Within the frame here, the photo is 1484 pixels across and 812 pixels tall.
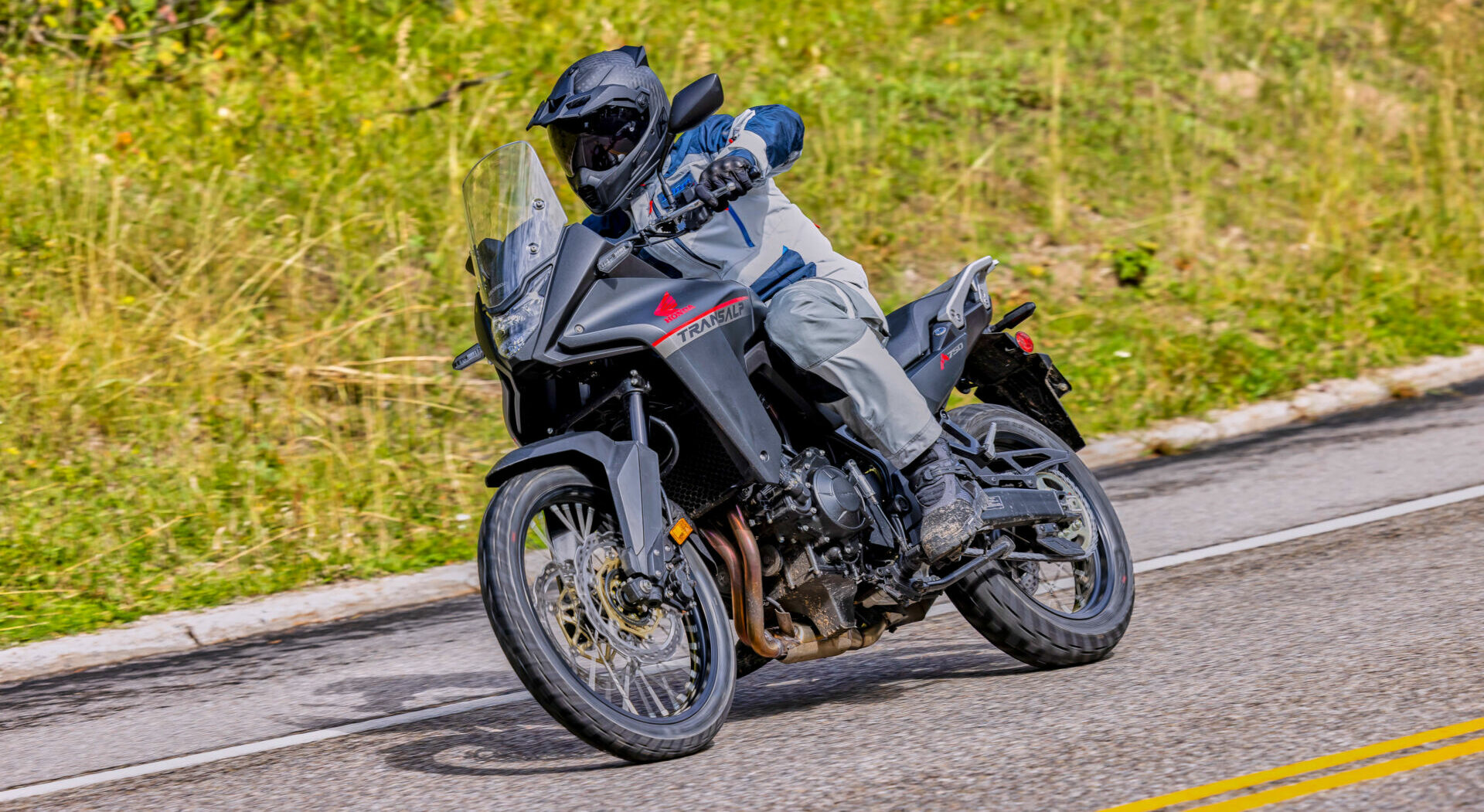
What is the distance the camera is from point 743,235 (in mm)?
4855

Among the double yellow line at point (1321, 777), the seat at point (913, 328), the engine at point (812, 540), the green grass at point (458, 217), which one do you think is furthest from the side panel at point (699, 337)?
the green grass at point (458, 217)

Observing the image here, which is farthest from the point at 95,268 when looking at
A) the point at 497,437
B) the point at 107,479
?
the point at 497,437

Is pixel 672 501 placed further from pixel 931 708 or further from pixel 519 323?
pixel 931 708

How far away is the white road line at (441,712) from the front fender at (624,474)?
4.46 feet

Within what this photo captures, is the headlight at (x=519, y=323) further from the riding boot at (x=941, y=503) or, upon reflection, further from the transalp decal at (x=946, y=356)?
the transalp decal at (x=946, y=356)

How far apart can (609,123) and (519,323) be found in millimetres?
681

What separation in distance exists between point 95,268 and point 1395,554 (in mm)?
7288

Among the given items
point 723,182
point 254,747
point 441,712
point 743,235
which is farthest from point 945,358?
point 254,747

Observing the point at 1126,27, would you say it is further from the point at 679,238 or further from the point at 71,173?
the point at 679,238

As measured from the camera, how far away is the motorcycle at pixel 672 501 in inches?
165

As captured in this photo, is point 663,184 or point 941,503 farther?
point 941,503

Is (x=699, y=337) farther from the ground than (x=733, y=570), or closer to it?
farther from the ground

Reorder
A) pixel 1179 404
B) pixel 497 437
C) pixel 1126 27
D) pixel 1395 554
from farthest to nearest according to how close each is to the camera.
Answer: pixel 1126 27, pixel 1179 404, pixel 497 437, pixel 1395 554

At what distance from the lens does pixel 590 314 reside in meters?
4.23
